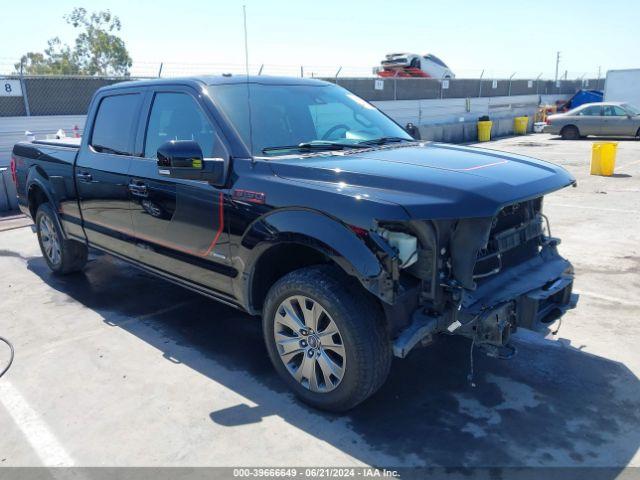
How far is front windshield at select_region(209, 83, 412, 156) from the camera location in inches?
148

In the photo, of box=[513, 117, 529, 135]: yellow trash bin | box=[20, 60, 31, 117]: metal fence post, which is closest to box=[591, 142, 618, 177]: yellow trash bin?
box=[513, 117, 529, 135]: yellow trash bin

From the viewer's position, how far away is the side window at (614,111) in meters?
20.0

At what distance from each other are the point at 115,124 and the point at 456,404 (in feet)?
11.9

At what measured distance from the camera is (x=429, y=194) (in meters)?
2.89

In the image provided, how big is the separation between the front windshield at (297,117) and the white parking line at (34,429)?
6.97 ft

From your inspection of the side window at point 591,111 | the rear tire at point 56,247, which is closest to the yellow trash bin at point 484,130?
the side window at point 591,111

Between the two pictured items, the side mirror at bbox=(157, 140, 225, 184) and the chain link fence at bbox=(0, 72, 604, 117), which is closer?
the side mirror at bbox=(157, 140, 225, 184)

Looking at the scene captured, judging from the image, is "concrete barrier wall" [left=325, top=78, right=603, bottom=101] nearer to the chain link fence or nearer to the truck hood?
the chain link fence

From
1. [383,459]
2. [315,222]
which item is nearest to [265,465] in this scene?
[383,459]

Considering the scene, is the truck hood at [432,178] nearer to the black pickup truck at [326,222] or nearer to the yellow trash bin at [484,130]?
the black pickup truck at [326,222]

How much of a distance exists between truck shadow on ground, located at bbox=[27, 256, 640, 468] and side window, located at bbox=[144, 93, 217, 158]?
1535 millimetres

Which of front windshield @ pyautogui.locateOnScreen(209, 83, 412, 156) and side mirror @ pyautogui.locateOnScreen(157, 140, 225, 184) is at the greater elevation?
front windshield @ pyautogui.locateOnScreen(209, 83, 412, 156)

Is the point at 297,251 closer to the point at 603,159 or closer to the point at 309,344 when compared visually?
the point at 309,344

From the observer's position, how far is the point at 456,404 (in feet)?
11.2
